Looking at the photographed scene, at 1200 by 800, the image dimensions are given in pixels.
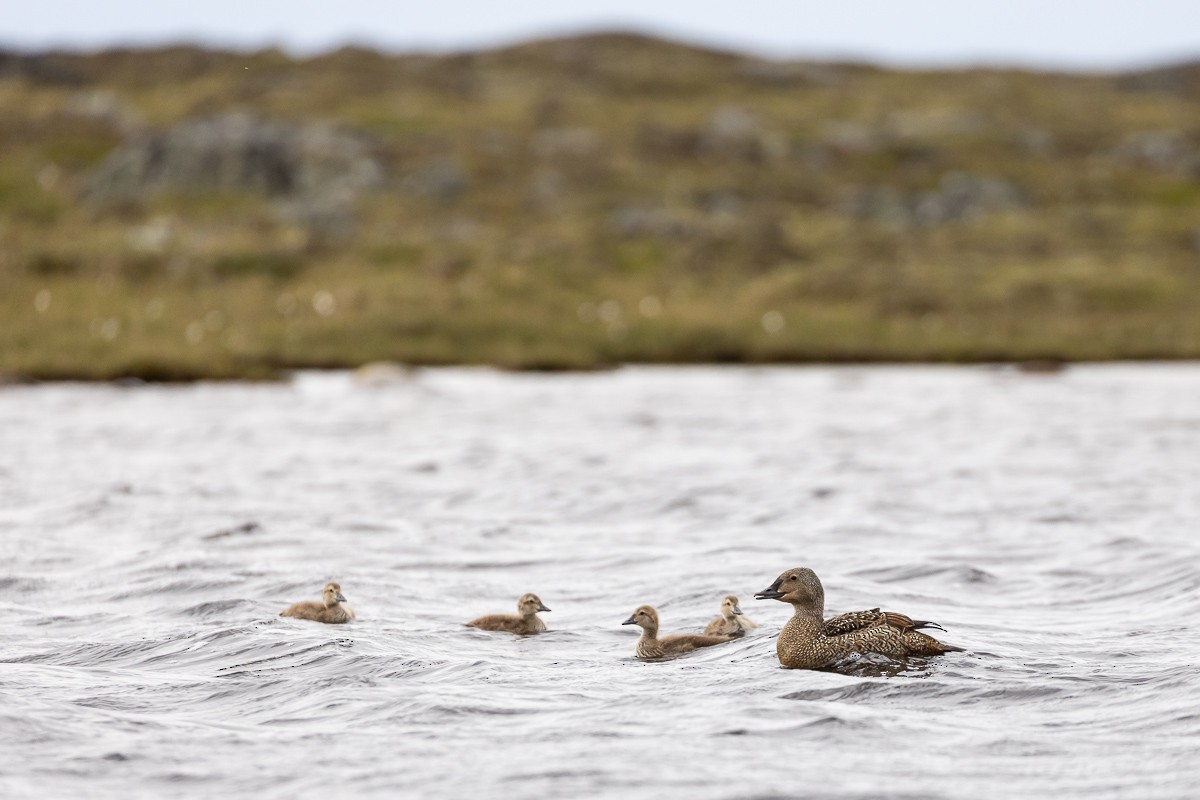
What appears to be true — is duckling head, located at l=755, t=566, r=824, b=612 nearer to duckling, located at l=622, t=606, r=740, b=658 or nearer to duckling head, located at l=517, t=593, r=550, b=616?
duckling, located at l=622, t=606, r=740, b=658

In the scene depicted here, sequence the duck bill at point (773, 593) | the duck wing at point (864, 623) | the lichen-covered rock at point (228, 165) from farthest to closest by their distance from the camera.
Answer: the lichen-covered rock at point (228, 165), the duck wing at point (864, 623), the duck bill at point (773, 593)

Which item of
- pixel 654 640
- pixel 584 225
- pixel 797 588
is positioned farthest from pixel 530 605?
pixel 584 225

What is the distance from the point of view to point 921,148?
12750cm

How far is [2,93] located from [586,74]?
228ft

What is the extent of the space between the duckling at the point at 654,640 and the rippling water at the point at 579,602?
0.20 metres

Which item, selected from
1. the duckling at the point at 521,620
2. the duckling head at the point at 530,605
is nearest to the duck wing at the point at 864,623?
the duckling head at the point at 530,605

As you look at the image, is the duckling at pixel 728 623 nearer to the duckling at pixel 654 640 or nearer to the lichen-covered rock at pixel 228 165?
the duckling at pixel 654 640

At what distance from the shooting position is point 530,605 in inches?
586

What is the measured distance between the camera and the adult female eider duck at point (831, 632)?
1326cm

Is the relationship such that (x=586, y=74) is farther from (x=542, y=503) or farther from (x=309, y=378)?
(x=542, y=503)

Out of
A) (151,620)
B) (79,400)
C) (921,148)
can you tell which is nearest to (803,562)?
(151,620)

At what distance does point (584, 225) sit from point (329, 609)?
70.7 m

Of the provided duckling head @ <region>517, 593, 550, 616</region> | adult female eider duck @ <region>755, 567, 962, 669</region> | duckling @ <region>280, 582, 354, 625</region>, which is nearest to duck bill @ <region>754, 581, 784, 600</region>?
adult female eider duck @ <region>755, 567, 962, 669</region>

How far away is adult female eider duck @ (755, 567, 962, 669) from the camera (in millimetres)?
13258
